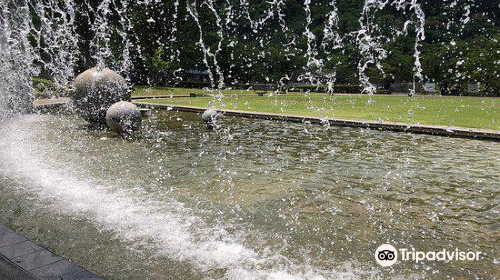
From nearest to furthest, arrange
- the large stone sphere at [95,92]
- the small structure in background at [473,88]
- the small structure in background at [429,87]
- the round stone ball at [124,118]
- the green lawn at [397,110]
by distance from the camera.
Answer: the round stone ball at [124,118]
the large stone sphere at [95,92]
the green lawn at [397,110]
the small structure in background at [473,88]
the small structure in background at [429,87]

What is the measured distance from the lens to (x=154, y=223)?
5340 mm

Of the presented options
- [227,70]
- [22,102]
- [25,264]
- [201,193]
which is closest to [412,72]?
[227,70]

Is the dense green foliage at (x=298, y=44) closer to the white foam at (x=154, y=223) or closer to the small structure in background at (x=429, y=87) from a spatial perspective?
the small structure in background at (x=429, y=87)

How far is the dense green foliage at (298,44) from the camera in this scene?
42844mm

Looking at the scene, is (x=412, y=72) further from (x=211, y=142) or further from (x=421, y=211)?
(x=421, y=211)

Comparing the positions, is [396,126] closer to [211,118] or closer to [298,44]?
[211,118]

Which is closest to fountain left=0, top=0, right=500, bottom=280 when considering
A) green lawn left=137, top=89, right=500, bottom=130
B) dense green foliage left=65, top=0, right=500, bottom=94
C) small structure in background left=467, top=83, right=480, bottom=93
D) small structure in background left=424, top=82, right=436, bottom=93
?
green lawn left=137, top=89, right=500, bottom=130

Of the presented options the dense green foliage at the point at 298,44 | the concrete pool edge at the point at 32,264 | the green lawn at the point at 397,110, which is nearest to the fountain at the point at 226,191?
the concrete pool edge at the point at 32,264

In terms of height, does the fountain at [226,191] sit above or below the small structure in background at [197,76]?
below

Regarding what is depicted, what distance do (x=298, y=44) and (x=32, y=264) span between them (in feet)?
202

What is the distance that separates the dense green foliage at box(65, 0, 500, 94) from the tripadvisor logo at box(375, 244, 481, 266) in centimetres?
3898

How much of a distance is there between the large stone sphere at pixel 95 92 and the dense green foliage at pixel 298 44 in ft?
86.1

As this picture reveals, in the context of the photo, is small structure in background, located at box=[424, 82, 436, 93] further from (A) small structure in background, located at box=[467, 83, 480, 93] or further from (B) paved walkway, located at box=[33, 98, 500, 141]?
(B) paved walkway, located at box=[33, 98, 500, 141]

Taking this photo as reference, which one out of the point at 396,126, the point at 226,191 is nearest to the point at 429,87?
the point at 396,126
